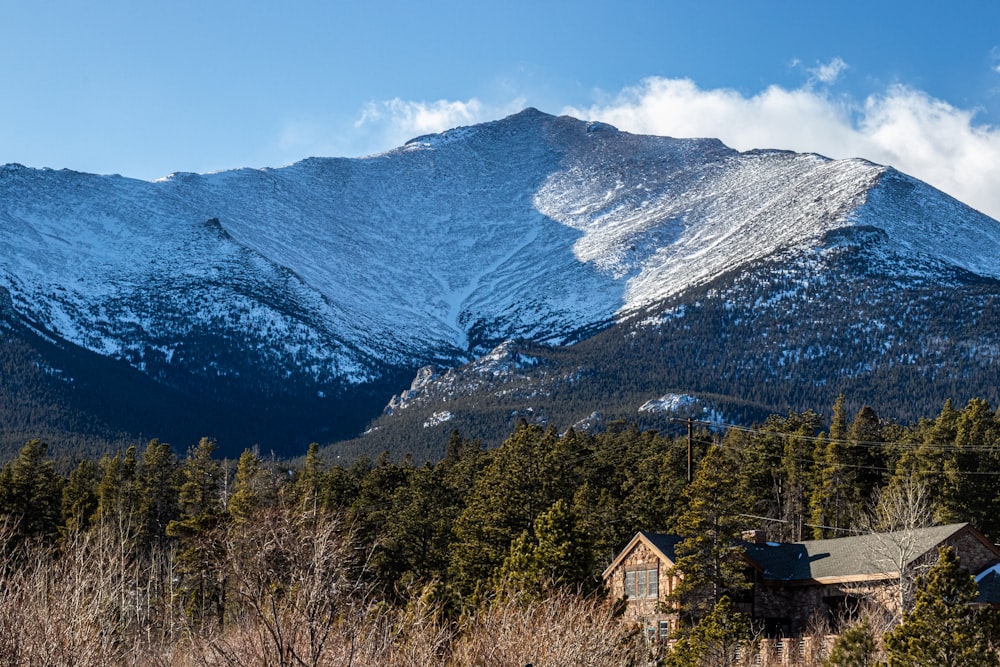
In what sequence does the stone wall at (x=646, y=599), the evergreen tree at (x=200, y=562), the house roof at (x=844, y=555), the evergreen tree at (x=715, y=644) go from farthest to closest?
the evergreen tree at (x=200, y=562) < the stone wall at (x=646, y=599) < the house roof at (x=844, y=555) < the evergreen tree at (x=715, y=644)

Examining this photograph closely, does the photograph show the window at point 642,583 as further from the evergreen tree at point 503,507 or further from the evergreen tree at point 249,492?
the evergreen tree at point 249,492

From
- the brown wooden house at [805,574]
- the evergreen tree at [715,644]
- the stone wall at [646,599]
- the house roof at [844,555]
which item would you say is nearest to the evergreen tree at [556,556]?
the brown wooden house at [805,574]

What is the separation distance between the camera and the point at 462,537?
7275 cm

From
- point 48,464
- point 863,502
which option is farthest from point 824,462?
point 48,464

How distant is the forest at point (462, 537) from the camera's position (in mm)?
29703

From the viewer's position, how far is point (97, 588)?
34406mm

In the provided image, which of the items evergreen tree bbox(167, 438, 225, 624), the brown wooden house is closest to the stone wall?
the brown wooden house

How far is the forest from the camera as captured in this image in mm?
29703

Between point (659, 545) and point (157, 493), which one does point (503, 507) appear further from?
point (157, 493)

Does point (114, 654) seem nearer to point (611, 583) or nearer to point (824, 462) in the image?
point (611, 583)

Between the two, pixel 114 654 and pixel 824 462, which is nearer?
pixel 114 654

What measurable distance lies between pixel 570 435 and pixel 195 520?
35.9m

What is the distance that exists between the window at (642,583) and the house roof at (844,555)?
16.0ft

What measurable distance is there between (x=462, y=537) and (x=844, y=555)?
73.8 feet
